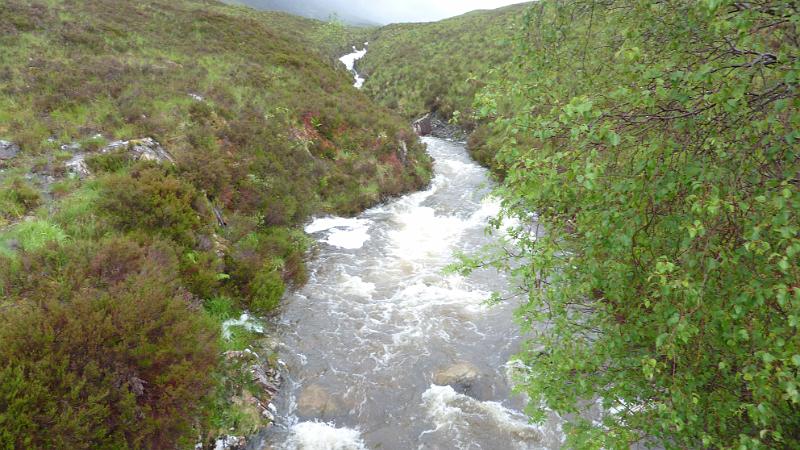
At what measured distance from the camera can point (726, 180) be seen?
3441 millimetres

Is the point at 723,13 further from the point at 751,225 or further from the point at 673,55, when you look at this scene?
the point at 751,225

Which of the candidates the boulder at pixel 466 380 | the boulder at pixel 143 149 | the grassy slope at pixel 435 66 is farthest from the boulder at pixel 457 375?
the grassy slope at pixel 435 66

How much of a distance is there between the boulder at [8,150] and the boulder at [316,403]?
992 centimetres

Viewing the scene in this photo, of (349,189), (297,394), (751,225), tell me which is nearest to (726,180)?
(751,225)

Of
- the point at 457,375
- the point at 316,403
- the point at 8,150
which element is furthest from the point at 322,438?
the point at 8,150

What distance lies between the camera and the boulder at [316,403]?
8023 mm

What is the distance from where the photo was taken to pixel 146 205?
9703 millimetres

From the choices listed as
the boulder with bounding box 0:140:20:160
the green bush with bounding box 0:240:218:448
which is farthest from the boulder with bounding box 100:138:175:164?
the green bush with bounding box 0:240:218:448

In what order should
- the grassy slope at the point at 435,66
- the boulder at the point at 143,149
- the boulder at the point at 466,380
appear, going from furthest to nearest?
1. the grassy slope at the point at 435,66
2. the boulder at the point at 143,149
3. the boulder at the point at 466,380

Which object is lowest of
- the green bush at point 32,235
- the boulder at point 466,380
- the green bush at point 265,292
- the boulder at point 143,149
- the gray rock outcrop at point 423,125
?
the boulder at point 466,380

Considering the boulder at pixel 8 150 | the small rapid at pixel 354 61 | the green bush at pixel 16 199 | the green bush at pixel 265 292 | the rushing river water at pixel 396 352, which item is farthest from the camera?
the small rapid at pixel 354 61

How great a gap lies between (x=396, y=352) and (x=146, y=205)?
659 centimetres

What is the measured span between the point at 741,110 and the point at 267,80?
22.8m

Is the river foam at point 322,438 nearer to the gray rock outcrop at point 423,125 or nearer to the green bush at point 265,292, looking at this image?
the green bush at point 265,292
